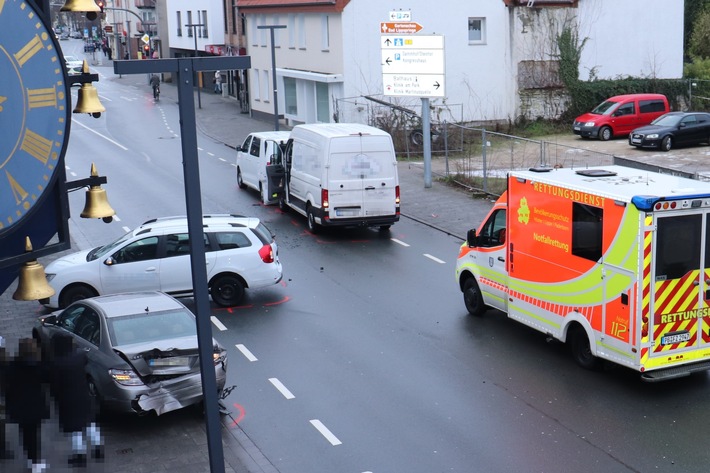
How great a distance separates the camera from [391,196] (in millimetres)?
23031

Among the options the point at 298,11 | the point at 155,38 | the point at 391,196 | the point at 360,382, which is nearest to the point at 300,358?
the point at 360,382

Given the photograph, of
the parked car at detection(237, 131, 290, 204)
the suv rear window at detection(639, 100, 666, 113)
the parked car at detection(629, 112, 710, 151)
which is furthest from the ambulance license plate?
the suv rear window at detection(639, 100, 666, 113)

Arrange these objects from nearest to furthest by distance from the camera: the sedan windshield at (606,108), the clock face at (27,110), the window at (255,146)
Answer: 1. the clock face at (27,110)
2. the window at (255,146)
3. the sedan windshield at (606,108)

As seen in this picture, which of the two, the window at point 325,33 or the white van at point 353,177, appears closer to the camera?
the white van at point 353,177

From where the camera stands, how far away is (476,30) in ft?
138

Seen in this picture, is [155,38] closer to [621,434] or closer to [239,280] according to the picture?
[239,280]

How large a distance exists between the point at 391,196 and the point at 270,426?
11541mm

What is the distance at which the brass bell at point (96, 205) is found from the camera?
18.2ft

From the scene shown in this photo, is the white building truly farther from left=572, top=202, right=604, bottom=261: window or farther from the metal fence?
left=572, top=202, right=604, bottom=261: window

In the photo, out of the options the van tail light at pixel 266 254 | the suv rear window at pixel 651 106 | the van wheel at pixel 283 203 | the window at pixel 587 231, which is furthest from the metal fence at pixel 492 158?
the window at pixel 587 231

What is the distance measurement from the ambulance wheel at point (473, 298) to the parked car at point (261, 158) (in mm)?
11014

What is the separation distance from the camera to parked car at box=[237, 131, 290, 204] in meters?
27.4

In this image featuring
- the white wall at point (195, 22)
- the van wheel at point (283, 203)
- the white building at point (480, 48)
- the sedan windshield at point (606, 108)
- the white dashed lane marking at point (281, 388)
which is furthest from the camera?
the white wall at point (195, 22)

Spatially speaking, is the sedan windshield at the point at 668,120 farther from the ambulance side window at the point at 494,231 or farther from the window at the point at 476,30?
the ambulance side window at the point at 494,231
